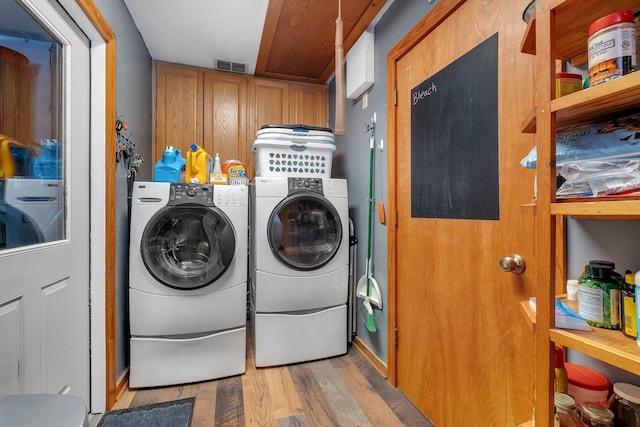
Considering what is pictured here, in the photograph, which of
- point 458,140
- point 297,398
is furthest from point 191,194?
point 458,140

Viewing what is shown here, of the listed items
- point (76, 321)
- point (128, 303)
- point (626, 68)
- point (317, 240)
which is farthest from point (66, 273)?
point (626, 68)

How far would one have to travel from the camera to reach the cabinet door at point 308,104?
113 inches

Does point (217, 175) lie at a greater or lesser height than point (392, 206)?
greater

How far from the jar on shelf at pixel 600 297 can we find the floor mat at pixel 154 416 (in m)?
1.71

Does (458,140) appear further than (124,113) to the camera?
No

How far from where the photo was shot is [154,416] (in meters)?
1.51

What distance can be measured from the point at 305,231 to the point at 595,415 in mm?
1671

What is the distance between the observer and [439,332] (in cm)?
143

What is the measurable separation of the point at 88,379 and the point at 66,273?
0.63m

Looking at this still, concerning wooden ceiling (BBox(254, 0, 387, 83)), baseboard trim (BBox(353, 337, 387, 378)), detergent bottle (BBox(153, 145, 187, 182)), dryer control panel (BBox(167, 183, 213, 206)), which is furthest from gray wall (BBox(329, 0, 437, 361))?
detergent bottle (BBox(153, 145, 187, 182))

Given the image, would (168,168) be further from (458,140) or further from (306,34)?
(458,140)

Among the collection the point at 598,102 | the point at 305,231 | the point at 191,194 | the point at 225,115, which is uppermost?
the point at 225,115

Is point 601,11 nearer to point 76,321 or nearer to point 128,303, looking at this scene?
point 76,321

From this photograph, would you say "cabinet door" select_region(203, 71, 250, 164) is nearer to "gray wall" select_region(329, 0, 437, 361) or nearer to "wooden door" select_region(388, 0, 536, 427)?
"gray wall" select_region(329, 0, 437, 361)
